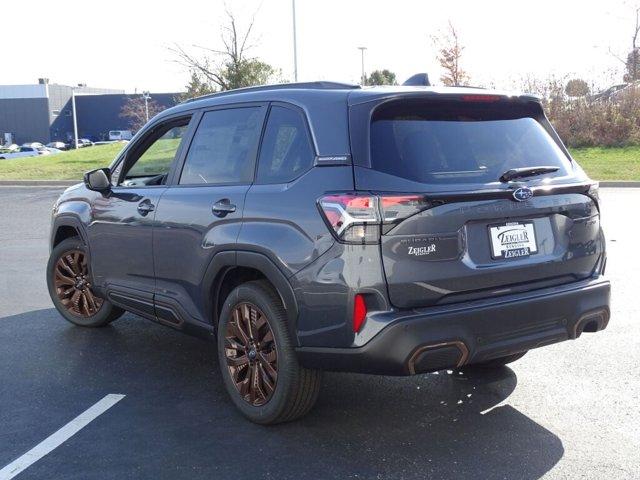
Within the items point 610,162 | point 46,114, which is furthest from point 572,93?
point 46,114

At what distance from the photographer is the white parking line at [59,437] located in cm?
370

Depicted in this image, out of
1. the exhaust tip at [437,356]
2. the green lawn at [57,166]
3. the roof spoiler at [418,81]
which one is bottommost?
the green lawn at [57,166]

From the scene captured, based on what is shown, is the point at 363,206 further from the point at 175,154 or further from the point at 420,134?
the point at 175,154

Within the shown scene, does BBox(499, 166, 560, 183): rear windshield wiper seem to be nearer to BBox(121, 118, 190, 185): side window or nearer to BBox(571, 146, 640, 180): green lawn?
BBox(121, 118, 190, 185): side window

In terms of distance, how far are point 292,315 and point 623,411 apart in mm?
2000

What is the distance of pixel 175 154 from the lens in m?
4.97

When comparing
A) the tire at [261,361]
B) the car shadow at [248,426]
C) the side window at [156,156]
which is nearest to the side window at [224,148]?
the side window at [156,156]

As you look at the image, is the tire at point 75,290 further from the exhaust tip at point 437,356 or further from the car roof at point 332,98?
the exhaust tip at point 437,356

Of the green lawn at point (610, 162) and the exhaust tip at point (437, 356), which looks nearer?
the exhaust tip at point (437, 356)

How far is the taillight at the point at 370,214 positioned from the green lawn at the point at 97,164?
1703 cm

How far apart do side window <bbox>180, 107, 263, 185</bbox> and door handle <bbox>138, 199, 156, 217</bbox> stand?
307mm

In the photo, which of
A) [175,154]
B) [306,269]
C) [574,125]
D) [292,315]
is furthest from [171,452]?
[574,125]

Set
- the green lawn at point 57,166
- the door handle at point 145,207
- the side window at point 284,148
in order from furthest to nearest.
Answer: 1. the green lawn at point 57,166
2. the door handle at point 145,207
3. the side window at point 284,148

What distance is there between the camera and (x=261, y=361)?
413 centimetres
